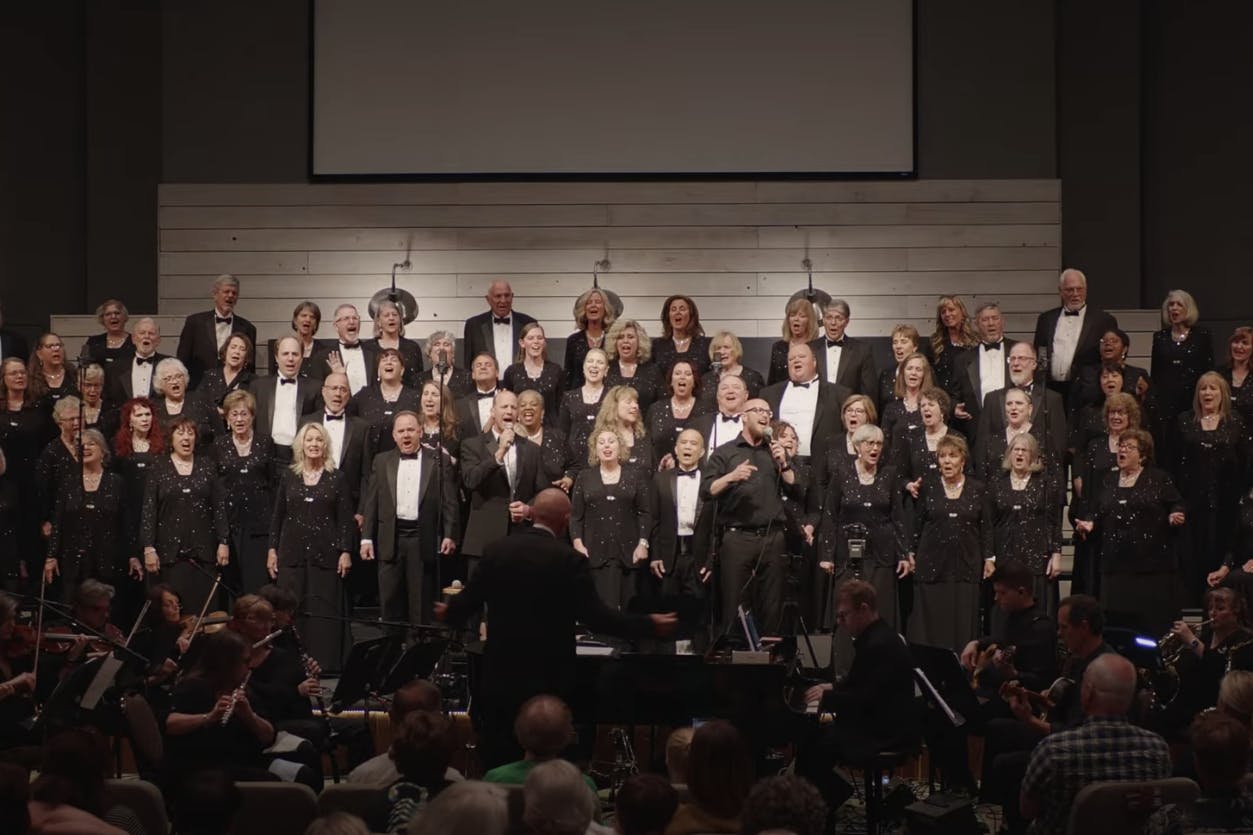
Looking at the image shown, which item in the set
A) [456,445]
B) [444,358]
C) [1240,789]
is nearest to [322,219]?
[444,358]

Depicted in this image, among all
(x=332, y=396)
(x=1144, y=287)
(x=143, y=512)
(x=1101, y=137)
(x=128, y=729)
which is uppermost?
(x=1101, y=137)

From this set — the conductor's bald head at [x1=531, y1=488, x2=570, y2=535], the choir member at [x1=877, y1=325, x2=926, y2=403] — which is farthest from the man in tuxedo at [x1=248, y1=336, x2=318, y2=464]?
the conductor's bald head at [x1=531, y1=488, x2=570, y2=535]

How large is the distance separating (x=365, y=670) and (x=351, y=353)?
440cm

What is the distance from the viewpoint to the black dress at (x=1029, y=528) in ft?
29.3

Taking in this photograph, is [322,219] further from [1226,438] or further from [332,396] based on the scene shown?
[1226,438]

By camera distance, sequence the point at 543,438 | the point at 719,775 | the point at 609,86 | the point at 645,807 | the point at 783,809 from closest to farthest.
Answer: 1. the point at 783,809
2. the point at 645,807
3. the point at 719,775
4. the point at 543,438
5. the point at 609,86

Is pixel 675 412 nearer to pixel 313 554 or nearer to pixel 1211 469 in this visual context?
pixel 313 554

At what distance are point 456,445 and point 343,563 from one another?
0.88 m

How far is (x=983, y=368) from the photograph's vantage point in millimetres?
10195

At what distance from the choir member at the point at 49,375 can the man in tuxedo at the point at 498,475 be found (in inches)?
96.0

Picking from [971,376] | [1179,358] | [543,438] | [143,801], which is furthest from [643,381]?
[143,801]

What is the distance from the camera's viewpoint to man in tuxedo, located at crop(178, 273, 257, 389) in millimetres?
10961

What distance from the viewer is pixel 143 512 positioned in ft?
30.7

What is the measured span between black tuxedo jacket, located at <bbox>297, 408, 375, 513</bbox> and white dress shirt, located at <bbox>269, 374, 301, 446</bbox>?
1.53ft
